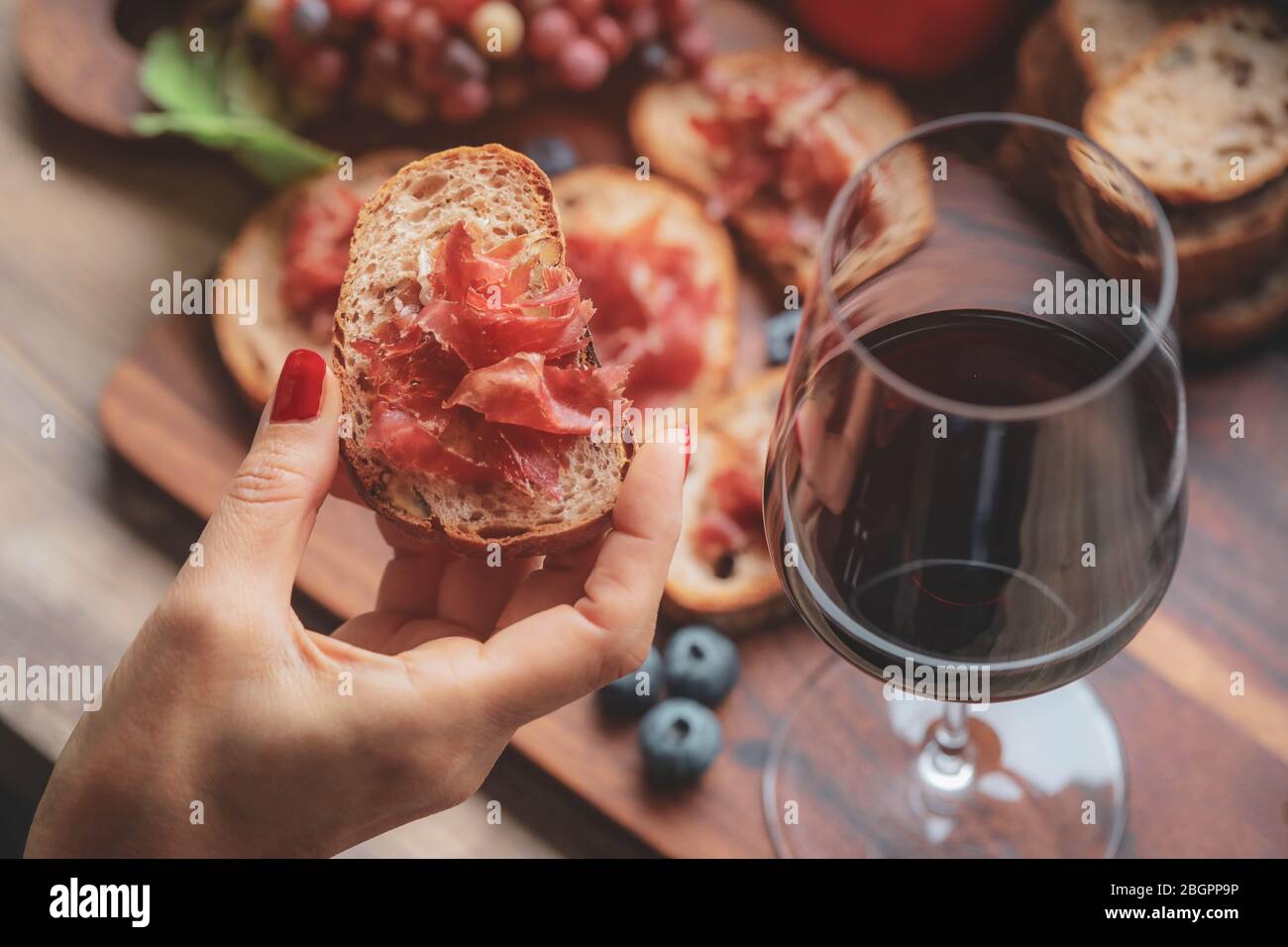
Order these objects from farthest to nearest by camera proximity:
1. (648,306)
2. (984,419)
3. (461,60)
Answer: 1. (461,60)
2. (648,306)
3. (984,419)

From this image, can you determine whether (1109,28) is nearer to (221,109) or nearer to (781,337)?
(781,337)

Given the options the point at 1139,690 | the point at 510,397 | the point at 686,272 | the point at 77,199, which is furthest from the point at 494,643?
the point at 77,199

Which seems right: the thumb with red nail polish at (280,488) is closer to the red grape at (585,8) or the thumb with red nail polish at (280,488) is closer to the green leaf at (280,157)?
the green leaf at (280,157)

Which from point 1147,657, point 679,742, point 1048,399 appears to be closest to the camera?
point 1048,399

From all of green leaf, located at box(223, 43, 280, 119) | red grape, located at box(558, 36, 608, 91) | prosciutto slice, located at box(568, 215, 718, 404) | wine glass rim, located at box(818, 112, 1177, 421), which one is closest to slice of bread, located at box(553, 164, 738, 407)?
prosciutto slice, located at box(568, 215, 718, 404)

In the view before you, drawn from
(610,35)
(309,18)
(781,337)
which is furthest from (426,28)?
(781,337)

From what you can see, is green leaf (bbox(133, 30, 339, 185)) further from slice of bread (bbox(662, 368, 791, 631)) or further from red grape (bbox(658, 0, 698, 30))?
slice of bread (bbox(662, 368, 791, 631))
